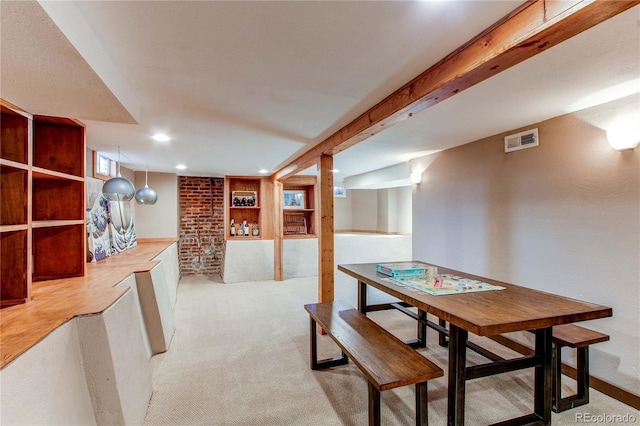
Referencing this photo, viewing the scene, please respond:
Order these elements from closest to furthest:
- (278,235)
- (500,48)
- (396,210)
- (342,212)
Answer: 1. (500,48)
2. (278,235)
3. (396,210)
4. (342,212)

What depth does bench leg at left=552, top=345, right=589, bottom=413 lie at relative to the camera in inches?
83.7

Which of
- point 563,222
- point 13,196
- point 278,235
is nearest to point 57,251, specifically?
point 13,196

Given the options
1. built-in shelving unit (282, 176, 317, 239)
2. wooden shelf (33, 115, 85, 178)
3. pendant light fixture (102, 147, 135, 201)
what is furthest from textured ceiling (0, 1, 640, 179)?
built-in shelving unit (282, 176, 317, 239)

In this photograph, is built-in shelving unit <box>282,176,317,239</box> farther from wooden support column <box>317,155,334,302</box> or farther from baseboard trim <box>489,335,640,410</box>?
baseboard trim <box>489,335,640,410</box>

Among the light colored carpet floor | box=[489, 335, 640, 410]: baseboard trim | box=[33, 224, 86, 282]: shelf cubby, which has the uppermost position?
box=[33, 224, 86, 282]: shelf cubby

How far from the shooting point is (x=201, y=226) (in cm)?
664

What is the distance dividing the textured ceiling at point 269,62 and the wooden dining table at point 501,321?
1388 mm

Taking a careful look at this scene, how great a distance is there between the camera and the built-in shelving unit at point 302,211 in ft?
22.6

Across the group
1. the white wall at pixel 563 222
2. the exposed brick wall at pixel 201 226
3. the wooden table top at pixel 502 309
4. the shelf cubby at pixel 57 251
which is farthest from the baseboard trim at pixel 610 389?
the exposed brick wall at pixel 201 226

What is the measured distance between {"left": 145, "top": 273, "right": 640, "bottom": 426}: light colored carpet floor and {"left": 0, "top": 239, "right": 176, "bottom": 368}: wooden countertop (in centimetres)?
87

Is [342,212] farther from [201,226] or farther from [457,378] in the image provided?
[457,378]

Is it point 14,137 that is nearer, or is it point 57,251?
point 14,137

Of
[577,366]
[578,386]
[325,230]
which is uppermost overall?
[325,230]

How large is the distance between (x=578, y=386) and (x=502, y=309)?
118 cm
